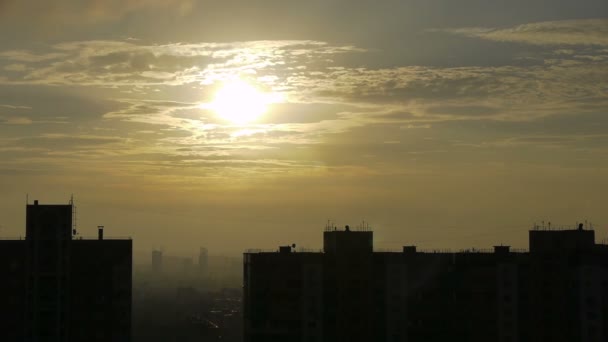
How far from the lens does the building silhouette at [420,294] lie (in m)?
89.3

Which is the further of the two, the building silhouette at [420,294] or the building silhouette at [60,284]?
the building silhouette at [420,294]

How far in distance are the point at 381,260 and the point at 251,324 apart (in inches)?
584

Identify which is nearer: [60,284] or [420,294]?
[60,284]

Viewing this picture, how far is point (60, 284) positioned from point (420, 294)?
3570 centimetres

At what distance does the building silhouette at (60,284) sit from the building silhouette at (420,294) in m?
14.2

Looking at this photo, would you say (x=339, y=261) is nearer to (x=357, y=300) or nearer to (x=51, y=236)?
(x=357, y=300)

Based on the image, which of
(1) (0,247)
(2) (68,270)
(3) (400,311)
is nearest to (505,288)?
(3) (400,311)

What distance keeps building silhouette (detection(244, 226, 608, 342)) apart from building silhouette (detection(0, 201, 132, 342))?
559 inches

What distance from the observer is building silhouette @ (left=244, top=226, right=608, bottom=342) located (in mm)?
89312

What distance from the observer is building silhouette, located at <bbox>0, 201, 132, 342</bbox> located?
81.8 meters

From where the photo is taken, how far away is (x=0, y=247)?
83062 millimetres

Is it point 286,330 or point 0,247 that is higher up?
point 0,247

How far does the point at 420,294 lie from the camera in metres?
91.2

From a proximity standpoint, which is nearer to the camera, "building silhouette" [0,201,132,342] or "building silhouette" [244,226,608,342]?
"building silhouette" [0,201,132,342]
